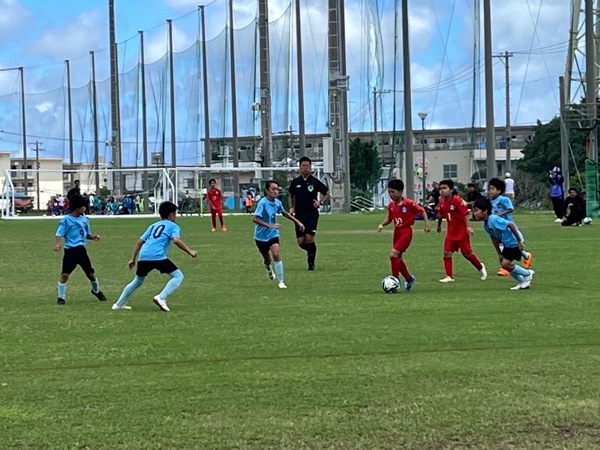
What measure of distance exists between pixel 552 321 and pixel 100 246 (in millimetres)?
18431

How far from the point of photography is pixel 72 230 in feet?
47.9

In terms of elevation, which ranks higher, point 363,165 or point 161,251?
point 363,165

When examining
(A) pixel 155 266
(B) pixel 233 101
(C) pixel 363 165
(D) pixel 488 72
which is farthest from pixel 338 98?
(A) pixel 155 266

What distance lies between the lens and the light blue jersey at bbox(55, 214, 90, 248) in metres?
14.6

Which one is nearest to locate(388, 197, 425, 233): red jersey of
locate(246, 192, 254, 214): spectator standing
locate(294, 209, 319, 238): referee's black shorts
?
locate(294, 209, 319, 238): referee's black shorts

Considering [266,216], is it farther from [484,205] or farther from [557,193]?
[557,193]

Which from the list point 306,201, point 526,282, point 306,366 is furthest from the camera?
point 306,201

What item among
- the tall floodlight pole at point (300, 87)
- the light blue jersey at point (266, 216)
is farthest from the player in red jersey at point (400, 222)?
the tall floodlight pole at point (300, 87)

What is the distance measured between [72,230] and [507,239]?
638 centimetres

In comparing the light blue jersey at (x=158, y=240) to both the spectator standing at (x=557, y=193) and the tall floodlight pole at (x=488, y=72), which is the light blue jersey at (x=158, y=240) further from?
the tall floodlight pole at (x=488, y=72)

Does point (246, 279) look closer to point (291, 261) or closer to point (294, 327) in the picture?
point (291, 261)

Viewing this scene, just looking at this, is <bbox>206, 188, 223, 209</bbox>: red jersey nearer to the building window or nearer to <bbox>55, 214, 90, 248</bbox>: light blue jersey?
<bbox>55, 214, 90, 248</bbox>: light blue jersey

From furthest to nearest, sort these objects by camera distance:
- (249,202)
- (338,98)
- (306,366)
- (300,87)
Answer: (300,87)
(249,202)
(338,98)
(306,366)

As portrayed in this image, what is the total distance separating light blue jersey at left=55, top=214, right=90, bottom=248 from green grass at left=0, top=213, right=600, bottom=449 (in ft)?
2.70
